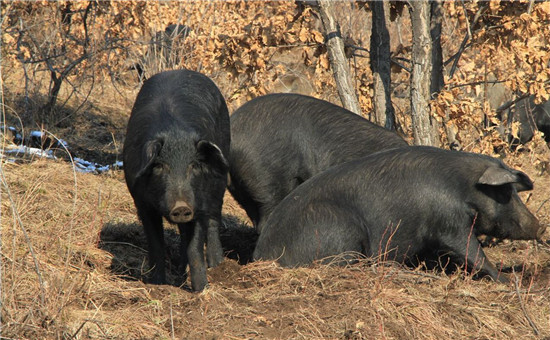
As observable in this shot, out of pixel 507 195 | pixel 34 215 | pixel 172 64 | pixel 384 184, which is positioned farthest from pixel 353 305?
pixel 172 64

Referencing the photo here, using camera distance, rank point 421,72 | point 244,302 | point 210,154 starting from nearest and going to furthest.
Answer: point 244,302 → point 210,154 → point 421,72

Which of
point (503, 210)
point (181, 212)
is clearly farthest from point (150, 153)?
point (503, 210)

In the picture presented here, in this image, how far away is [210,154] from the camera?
495 cm

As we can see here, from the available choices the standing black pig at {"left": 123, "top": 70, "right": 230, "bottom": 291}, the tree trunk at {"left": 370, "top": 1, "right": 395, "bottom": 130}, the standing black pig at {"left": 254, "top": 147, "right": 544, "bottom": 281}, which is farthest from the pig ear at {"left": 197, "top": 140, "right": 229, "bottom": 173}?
the tree trunk at {"left": 370, "top": 1, "right": 395, "bottom": 130}

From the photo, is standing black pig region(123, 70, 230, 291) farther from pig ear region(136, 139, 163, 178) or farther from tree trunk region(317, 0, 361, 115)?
tree trunk region(317, 0, 361, 115)

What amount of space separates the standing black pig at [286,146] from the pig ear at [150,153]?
7.43 ft

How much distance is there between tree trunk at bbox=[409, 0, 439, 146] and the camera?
788 centimetres

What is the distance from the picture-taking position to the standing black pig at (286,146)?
23.0 feet

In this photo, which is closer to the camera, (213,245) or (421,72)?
(213,245)

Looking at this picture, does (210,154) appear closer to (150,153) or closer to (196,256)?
(150,153)

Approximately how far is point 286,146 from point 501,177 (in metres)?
2.06

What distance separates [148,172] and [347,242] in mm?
1693

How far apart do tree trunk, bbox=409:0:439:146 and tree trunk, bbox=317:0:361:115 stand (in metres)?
0.72

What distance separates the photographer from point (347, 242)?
5754mm
